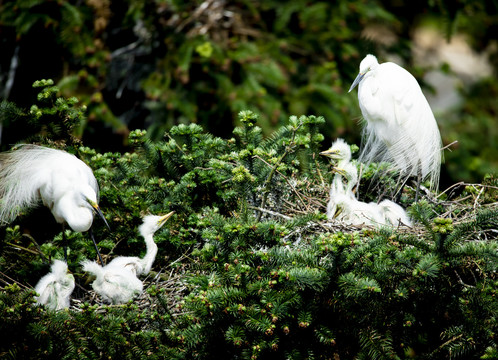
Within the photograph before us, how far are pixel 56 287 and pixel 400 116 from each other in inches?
63.4

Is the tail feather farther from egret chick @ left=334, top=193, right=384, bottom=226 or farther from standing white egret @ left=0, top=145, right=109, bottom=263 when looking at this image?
egret chick @ left=334, top=193, right=384, bottom=226

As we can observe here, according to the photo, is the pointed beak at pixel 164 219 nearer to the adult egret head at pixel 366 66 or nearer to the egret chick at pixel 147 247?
the egret chick at pixel 147 247

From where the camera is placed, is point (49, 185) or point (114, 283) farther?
point (49, 185)

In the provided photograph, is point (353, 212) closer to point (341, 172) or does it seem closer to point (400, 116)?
point (341, 172)

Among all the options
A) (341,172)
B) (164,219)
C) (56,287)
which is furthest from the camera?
(341,172)

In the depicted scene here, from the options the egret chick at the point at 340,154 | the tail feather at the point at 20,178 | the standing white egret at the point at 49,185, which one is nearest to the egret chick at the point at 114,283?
the standing white egret at the point at 49,185

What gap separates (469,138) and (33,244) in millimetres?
3750

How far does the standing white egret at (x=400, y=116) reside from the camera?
7.87 feet

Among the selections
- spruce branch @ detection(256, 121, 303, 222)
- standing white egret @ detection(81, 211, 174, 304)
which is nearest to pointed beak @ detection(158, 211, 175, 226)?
standing white egret @ detection(81, 211, 174, 304)

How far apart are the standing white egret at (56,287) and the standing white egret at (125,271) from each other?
77mm

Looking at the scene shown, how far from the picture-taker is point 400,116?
2.42 m

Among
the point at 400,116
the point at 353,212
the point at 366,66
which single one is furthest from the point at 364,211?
the point at 366,66

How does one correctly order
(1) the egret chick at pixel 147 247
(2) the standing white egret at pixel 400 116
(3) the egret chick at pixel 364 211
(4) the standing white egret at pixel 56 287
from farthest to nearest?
(2) the standing white egret at pixel 400 116
(3) the egret chick at pixel 364 211
(1) the egret chick at pixel 147 247
(4) the standing white egret at pixel 56 287

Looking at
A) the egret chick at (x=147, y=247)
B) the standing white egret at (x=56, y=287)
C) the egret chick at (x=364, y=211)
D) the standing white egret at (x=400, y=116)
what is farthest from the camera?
the standing white egret at (x=400, y=116)
